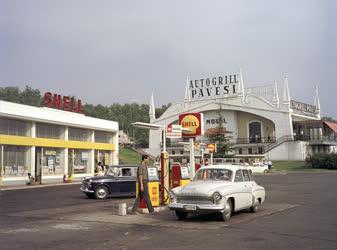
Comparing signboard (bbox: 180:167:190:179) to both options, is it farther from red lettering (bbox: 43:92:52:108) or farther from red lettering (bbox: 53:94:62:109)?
red lettering (bbox: 53:94:62:109)

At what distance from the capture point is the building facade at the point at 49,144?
3622 cm

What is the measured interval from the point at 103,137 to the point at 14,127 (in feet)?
47.1

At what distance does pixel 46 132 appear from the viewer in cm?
4119

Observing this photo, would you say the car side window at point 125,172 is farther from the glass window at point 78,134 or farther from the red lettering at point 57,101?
the red lettering at point 57,101

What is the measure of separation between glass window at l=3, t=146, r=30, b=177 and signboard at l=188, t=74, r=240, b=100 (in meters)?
52.2

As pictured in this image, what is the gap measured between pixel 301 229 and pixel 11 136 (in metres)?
29.9

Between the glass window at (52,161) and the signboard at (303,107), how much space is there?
4967 cm

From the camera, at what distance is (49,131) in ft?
136

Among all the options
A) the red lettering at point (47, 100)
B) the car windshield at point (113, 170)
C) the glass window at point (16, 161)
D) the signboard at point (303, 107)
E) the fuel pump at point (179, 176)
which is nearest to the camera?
the fuel pump at point (179, 176)

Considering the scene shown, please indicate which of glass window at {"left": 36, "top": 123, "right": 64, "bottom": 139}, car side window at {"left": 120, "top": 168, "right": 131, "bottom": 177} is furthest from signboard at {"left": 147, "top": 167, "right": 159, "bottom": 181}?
glass window at {"left": 36, "top": 123, "right": 64, "bottom": 139}

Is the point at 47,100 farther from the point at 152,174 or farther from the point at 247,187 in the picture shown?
the point at 247,187

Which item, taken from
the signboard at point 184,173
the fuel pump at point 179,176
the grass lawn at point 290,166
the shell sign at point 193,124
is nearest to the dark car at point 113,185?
the shell sign at point 193,124

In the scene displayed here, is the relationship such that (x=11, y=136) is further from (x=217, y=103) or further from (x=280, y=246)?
(x=217, y=103)

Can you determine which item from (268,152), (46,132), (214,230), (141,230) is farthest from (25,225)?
(268,152)
